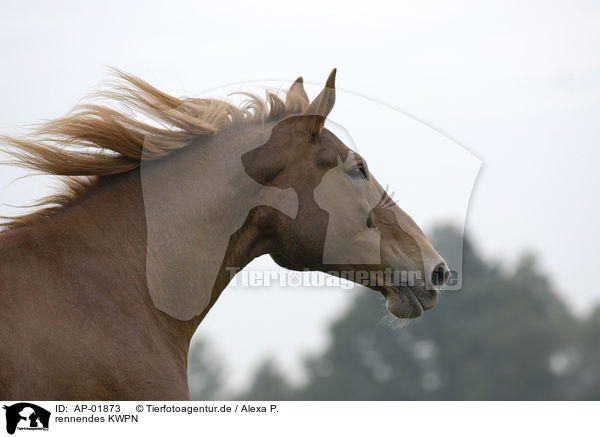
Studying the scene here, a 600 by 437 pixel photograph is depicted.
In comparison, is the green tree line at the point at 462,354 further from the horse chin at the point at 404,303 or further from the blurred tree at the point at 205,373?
the horse chin at the point at 404,303

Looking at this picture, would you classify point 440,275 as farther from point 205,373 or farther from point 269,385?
point 205,373

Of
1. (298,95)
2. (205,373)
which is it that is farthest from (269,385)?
(298,95)

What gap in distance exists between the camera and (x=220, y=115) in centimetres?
446

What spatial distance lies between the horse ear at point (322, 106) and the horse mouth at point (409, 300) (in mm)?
1147

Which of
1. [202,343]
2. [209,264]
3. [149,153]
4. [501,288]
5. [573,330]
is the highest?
[149,153]

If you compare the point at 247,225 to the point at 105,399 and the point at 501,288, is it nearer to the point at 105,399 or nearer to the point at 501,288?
the point at 105,399

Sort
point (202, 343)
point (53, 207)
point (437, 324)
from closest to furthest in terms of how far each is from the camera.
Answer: point (53, 207), point (437, 324), point (202, 343)

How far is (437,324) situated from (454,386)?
7182mm

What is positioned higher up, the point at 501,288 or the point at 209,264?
the point at 209,264

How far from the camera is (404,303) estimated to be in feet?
15.1

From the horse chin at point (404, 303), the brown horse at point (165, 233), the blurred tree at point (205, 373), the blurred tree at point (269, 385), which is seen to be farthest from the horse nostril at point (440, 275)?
the blurred tree at point (205, 373)
